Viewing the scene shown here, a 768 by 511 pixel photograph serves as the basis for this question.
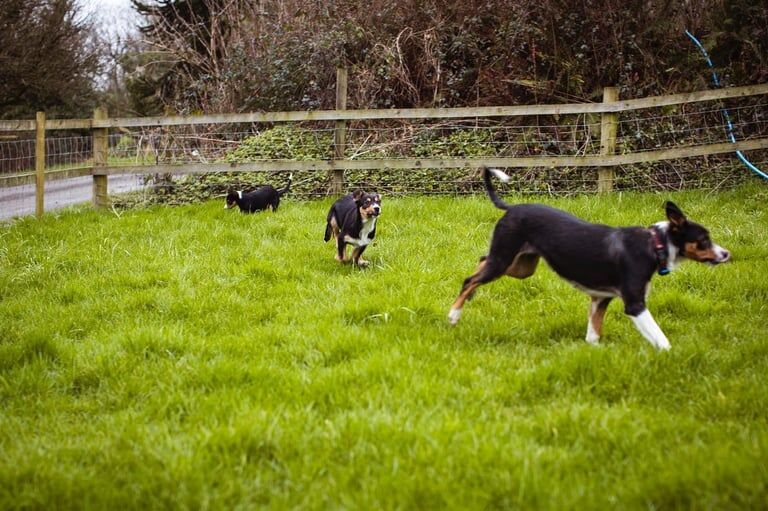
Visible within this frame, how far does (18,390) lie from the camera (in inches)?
154

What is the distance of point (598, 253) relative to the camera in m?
4.18

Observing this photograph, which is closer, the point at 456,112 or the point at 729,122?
the point at 456,112

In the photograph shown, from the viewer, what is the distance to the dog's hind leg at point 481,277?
4.51 m

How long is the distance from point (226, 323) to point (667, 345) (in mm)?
3031

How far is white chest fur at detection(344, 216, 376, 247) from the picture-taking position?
662 centimetres

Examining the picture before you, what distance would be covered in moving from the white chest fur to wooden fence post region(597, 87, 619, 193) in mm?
4215

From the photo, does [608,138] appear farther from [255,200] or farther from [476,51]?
[255,200]

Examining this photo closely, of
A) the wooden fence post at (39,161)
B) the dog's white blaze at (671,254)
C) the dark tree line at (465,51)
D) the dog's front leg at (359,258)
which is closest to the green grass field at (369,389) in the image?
the dog's front leg at (359,258)

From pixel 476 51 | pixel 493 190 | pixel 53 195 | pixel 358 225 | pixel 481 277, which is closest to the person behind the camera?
pixel 481 277

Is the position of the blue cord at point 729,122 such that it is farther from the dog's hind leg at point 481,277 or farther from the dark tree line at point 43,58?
the dark tree line at point 43,58

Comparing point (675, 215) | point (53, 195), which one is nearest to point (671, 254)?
point (675, 215)

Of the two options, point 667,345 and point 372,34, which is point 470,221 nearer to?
point 667,345

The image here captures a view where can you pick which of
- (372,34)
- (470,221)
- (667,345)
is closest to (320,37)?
(372,34)

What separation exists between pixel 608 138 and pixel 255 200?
5.05 m
